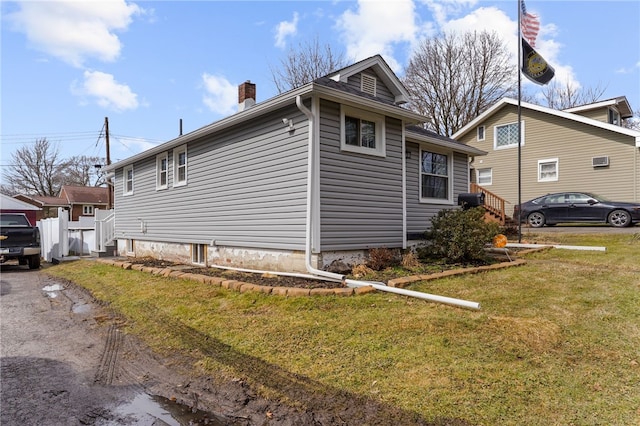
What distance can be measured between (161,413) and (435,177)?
958 cm

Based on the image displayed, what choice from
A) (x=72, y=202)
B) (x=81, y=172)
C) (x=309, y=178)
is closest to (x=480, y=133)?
(x=309, y=178)

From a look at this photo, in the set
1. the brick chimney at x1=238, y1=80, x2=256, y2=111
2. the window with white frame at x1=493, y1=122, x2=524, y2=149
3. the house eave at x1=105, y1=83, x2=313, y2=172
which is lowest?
the house eave at x1=105, y1=83, x2=313, y2=172

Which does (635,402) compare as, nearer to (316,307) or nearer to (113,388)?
(316,307)

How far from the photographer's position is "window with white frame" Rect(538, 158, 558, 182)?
18031 millimetres

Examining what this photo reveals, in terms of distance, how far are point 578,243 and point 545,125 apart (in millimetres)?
9703

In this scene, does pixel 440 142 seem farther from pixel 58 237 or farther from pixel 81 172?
pixel 81 172

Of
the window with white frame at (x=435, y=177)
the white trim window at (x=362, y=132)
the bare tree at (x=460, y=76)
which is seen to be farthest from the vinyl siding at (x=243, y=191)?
the bare tree at (x=460, y=76)

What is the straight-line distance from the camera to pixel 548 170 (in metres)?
18.3

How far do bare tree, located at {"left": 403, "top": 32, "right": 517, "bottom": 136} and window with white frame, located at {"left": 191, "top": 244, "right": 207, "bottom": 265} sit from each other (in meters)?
21.0

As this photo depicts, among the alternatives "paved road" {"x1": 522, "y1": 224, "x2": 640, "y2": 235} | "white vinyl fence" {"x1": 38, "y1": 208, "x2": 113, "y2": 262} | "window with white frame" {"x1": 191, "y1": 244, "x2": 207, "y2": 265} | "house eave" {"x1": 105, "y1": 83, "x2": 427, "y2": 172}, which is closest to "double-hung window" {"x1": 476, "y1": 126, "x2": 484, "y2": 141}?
"paved road" {"x1": 522, "y1": 224, "x2": 640, "y2": 235}

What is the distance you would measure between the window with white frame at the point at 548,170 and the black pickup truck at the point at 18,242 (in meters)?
21.4

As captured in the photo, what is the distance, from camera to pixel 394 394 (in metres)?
3.01

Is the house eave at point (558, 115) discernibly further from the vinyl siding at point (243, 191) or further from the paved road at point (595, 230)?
the vinyl siding at point (243, 191)

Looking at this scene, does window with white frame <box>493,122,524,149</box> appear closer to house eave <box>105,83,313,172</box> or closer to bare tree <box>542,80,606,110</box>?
house eave <box>105,83,313,172</box>
